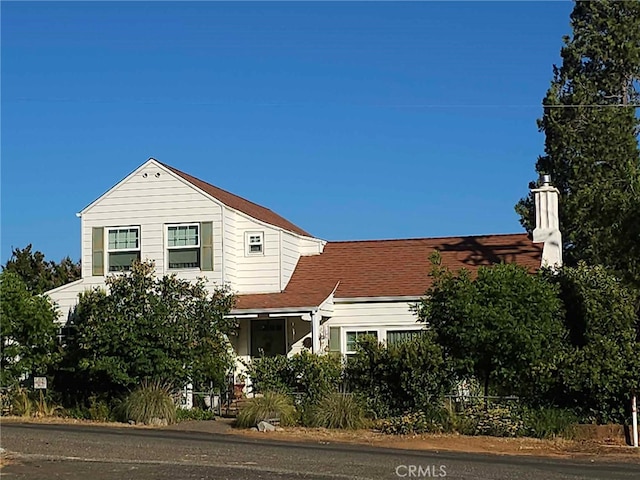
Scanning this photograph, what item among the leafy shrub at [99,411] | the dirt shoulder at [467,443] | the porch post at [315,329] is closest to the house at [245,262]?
the porch post at [315,329]

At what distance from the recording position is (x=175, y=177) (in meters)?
27.6

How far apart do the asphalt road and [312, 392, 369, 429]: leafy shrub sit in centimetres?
222

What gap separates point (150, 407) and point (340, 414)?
14.6 ft

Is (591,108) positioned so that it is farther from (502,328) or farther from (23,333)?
(23,333)

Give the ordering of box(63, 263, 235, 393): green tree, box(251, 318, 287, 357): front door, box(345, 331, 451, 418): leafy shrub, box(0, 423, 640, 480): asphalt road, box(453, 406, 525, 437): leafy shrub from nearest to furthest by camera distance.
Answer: box(0, 423, 640, 480): asphalt road, box(453, 406, 525, 437): leafy shrub, box(345, 331, 451, 418): leafy shrub, box(63, 263, 235, 393): green tree, box(251, 318, 287, 357): front door

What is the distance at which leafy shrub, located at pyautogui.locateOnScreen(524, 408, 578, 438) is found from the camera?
799 inches

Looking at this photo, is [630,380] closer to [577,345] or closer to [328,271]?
[577,345]

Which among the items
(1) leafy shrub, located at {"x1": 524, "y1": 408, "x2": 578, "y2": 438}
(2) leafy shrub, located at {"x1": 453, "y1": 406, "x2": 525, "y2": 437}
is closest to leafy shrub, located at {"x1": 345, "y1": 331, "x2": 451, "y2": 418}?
(2) leafy shrub, located at {"x1": 453, "y1": 406, "x2": 525, "y2": 437}

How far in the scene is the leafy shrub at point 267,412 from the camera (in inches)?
848

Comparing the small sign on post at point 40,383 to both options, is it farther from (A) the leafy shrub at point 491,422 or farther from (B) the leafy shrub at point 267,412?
(A) the leafy shrub at point 491,422

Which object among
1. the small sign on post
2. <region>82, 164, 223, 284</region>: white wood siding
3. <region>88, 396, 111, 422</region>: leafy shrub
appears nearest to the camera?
<region>88, 396, 111, 422</region>: leafy shrub

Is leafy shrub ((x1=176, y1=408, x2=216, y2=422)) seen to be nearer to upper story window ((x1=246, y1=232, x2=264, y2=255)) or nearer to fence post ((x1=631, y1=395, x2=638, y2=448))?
upper story window ((x1=246, y1=232, x2=264, y2=255))

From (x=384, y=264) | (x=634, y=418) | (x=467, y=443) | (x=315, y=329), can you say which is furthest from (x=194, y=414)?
(x=634, y=418)

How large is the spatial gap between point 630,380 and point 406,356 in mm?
4692
